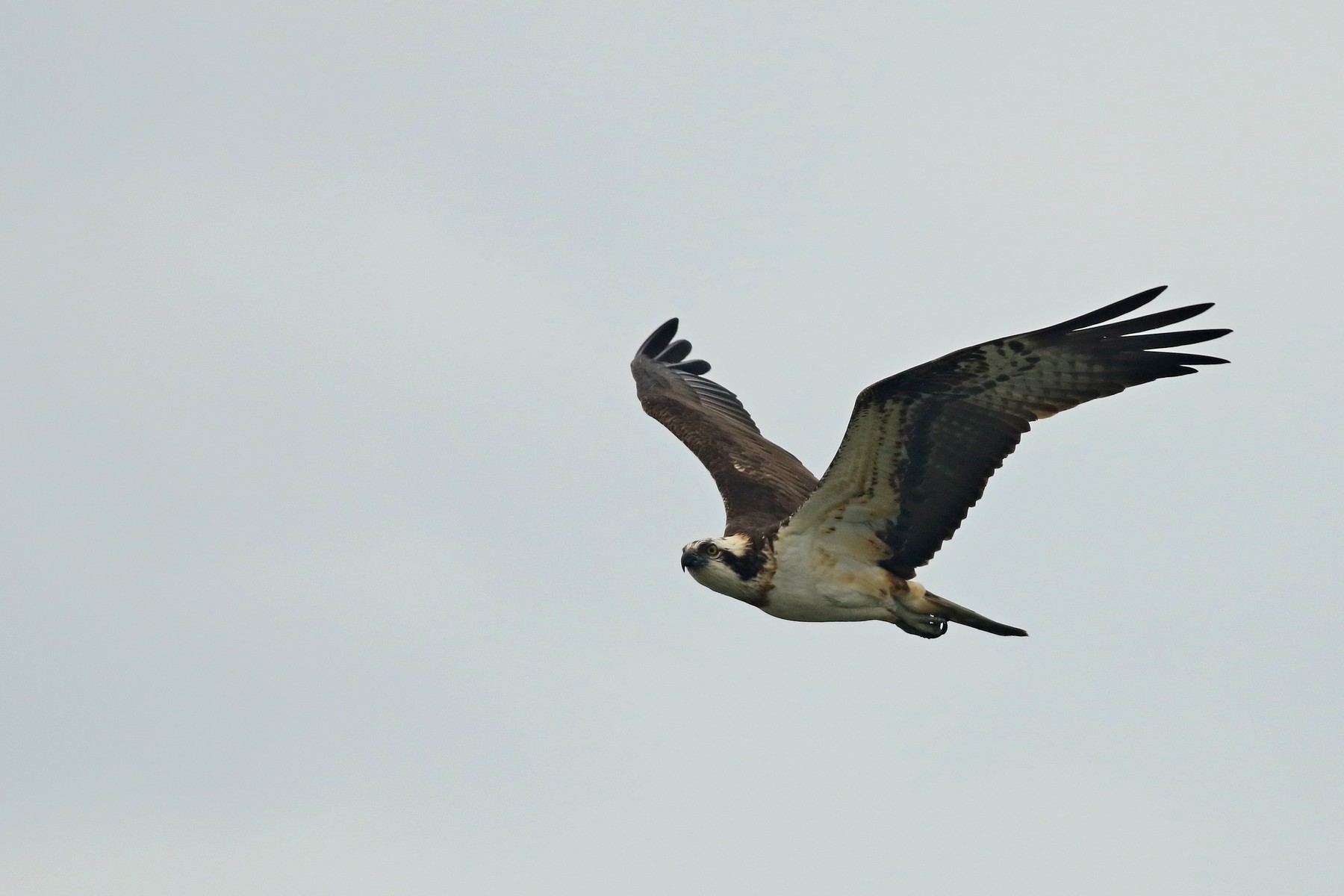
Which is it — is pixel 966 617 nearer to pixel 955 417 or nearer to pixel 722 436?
pixel 955 417

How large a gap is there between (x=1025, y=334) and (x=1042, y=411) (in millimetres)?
650

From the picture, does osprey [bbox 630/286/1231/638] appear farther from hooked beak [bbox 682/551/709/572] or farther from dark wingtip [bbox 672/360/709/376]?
dark wingtip [bbox 672/360/709/376]

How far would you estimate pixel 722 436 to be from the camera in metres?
18.4

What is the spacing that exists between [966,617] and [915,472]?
1.26 m

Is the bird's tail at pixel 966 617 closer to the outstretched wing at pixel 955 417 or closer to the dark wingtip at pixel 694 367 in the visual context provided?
the outstretched wing at pixel 955 417

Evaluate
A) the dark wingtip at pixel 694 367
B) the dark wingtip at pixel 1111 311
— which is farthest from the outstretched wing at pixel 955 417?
the dark wingtip at pixel 694 367

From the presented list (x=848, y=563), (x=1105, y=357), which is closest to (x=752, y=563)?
(x=848, y=563)

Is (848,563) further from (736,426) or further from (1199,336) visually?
(736,426)

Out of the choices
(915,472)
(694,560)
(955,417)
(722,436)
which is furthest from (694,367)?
(955,417)

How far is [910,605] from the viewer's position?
14656mm

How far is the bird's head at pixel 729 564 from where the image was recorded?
14.5m

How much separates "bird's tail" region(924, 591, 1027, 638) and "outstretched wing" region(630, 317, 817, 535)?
1.43m

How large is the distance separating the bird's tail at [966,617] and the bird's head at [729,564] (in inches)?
50.2

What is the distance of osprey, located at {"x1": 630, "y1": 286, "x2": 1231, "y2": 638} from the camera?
43.7 ft
